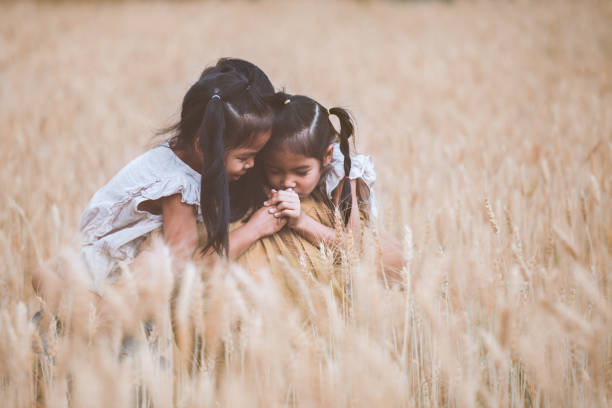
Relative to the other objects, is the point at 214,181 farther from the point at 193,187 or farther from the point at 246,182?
the point at 246,182

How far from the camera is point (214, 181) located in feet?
4.53

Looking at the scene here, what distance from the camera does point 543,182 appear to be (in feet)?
7.54

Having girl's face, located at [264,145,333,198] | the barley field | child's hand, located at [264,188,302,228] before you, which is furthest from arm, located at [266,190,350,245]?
the barley field

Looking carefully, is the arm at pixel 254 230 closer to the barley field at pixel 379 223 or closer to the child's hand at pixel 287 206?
the child's hand at pixel 287 206

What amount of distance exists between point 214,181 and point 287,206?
258 mm

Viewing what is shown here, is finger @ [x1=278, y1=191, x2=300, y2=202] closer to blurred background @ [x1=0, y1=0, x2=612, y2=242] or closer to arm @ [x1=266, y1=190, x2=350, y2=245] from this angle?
arm @ [x1=266, y1=190, x2=350, y2=245]

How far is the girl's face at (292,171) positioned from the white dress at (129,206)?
0.27 m

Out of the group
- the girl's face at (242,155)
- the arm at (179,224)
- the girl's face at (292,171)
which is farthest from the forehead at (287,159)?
the arm at (179,224)

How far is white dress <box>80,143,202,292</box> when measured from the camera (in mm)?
1477

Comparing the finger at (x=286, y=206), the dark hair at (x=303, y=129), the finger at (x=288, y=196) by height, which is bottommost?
the finger at (x=286, y=206)

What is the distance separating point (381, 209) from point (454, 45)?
5.91 m

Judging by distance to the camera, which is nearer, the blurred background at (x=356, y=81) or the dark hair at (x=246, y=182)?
the dark hair at (x=246, y=182)

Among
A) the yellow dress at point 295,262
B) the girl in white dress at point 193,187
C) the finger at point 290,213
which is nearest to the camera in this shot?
the yellow dress at point 295,262

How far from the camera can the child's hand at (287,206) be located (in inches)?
59.2
